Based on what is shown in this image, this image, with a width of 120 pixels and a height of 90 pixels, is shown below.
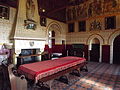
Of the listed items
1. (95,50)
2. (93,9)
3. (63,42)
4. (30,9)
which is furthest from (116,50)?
(30,9)

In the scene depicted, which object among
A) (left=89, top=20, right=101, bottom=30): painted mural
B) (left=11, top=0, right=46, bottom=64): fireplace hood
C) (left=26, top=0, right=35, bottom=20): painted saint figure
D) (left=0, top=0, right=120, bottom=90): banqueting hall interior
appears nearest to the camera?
(left=0, top=0, right=120, bottom=90): banqueting hall interior

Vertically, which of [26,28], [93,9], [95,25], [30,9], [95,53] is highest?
[93,9]

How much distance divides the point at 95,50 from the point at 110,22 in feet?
9.95

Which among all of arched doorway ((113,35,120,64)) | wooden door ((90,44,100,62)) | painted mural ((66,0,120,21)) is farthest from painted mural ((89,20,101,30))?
arched doorway ((113,35,120,64))

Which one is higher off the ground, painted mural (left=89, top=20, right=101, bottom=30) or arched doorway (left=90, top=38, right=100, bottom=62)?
painted mural (left=89, top=20, right=101, bottom=30)

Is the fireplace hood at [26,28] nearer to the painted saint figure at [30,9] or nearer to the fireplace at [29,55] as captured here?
the painted saint figure at [30,9]

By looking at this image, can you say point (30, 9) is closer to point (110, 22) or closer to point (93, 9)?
point (93, 9)

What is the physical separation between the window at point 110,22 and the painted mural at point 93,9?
1.75 feet

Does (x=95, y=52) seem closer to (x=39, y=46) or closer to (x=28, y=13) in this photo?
(x=39, y=46)

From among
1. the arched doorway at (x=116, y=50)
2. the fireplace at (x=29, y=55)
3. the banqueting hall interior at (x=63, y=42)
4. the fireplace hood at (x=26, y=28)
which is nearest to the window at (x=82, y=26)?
the banqueting hall interior at (x=63, y=42)

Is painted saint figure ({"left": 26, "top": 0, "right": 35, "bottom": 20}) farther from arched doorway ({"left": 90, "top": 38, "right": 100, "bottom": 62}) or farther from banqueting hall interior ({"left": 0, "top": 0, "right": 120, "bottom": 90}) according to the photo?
arched doorway ({"left": 90, "top": 38, "right": 100, "bottom": 62})

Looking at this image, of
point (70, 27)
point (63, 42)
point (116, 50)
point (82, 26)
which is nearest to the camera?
point (116, 50)

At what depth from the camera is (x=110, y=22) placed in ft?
29.2

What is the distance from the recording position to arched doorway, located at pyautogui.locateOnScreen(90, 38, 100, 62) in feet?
32.4
